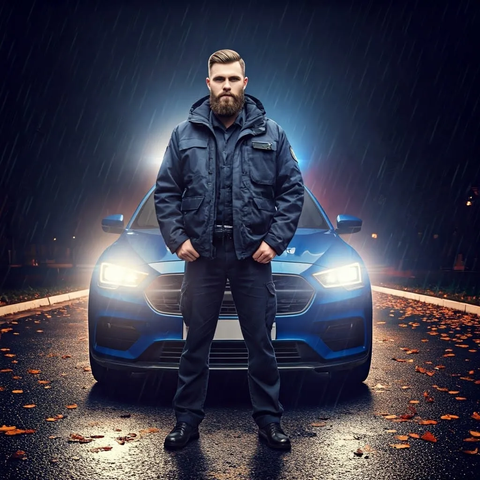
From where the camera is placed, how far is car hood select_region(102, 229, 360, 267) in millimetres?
4137

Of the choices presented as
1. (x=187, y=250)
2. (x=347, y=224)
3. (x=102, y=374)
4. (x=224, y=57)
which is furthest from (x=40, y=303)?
(x=224, y=57)

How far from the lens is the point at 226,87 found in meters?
3.19

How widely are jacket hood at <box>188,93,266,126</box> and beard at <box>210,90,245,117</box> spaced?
0.28ft

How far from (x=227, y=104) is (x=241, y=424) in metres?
1.99

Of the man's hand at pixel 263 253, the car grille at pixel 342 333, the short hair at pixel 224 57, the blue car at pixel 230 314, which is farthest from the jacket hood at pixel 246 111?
the car grille at pixel 342 333

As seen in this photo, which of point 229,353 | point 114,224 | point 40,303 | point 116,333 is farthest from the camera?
point 40,303

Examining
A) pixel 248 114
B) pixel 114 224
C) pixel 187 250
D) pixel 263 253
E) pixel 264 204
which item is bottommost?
pixel 114 224

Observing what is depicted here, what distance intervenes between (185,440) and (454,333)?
5.35 m

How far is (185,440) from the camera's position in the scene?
3.19m

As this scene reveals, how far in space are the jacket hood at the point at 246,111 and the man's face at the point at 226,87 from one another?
9 cm

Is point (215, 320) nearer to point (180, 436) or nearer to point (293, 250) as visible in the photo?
point (180, 436)

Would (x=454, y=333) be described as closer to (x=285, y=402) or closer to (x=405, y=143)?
(x=285, y=402)

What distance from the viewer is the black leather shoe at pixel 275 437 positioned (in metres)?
3.13

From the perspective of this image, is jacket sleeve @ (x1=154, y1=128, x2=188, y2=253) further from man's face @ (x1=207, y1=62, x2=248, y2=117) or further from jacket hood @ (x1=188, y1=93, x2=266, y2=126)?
man's face @ (x1=207, y1=62, x2=248, y2=117)
